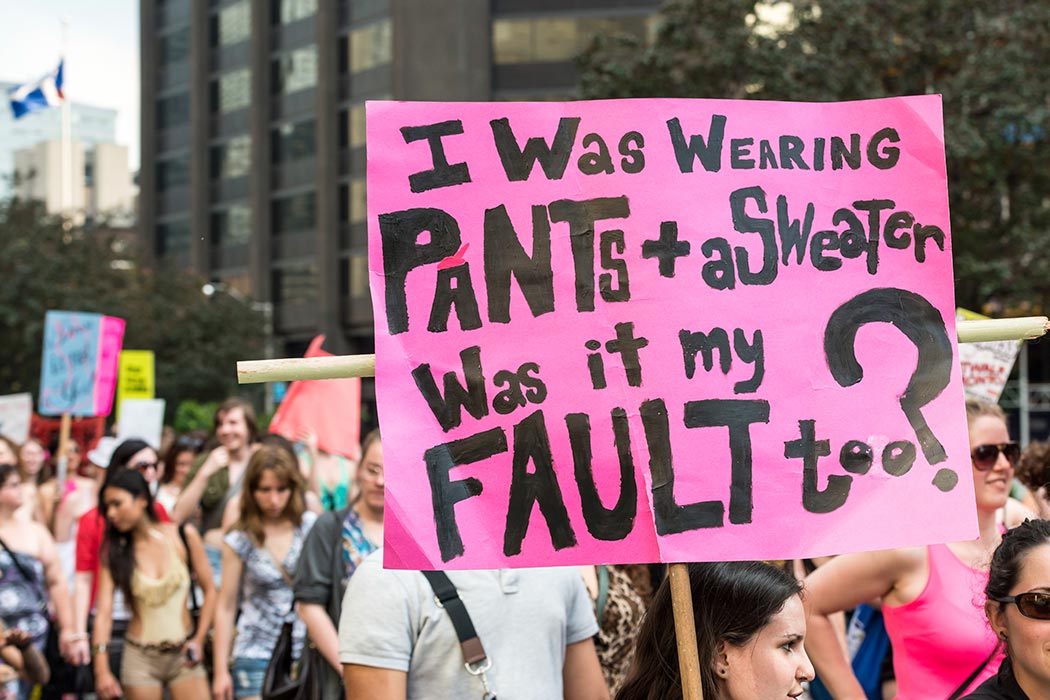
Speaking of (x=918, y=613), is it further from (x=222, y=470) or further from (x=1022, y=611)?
(x=222, y=470)

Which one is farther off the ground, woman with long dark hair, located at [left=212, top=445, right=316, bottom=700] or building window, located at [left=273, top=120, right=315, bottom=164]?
building window, located at [left=273, top=120, right=315, bottom=164]

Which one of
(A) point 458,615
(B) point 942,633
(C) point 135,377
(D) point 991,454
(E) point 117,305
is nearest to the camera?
(A) point 458,615

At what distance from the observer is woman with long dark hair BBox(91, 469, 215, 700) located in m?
6.82

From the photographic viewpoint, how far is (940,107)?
2830 mm

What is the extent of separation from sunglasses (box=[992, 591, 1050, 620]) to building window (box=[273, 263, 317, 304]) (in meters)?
52.8

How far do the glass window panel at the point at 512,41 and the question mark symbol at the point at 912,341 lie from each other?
49555 millimetres

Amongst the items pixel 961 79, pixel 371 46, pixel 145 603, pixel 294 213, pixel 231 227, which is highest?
pixel 371 46

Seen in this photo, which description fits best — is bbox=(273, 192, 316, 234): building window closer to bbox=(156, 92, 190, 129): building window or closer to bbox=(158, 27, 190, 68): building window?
bbox=(156, 92, 190, 129): building window

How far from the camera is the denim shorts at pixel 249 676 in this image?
6223mm

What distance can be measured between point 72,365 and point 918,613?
991 cm

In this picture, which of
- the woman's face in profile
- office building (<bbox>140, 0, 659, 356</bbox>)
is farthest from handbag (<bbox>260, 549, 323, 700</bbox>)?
office building (<bbox>140, 0, 659, 356</bbox>)

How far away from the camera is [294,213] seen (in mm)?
56469

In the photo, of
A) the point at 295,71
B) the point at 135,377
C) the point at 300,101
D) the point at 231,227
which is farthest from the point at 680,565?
the point at 231,227

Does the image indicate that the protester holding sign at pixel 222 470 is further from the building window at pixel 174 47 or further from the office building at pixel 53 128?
the office building at pixel 53 128
